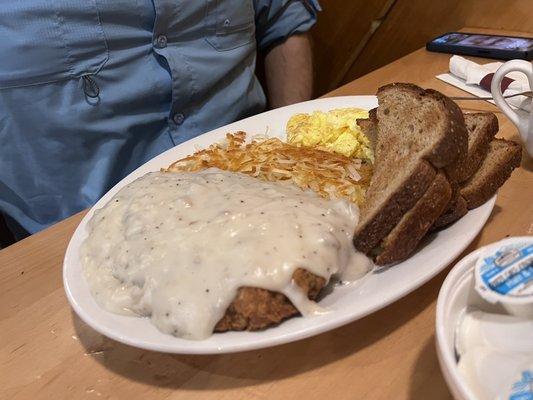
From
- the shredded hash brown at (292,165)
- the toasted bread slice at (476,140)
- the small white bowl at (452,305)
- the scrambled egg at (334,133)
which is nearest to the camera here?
the small white bowl at (452,305)

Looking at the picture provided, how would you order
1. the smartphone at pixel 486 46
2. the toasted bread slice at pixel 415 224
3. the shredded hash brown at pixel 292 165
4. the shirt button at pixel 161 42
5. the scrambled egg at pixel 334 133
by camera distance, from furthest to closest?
the smartphone at pixel 486 46
the shirt button at pixel 161 42
the scrambled egg at pixel 334 133
the shredded hash brown at pixel 292 165
the toasted bread slice at pixel 415 224

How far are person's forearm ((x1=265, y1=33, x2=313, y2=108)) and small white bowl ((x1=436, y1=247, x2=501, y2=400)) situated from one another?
158 cm

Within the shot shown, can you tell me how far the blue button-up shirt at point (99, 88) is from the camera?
1407 millimetres

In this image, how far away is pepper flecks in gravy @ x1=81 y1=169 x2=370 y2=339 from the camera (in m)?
0.79

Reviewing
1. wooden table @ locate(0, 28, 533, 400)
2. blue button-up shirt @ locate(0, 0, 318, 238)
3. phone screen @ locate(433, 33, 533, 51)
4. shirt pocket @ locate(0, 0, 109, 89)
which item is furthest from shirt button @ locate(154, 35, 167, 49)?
phone screen @ locate(433, 33, 533, 51)

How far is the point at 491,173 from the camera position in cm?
96

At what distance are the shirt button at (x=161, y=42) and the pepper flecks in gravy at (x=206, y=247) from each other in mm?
665

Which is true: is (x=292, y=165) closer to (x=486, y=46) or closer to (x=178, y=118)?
(x=178, y=118)

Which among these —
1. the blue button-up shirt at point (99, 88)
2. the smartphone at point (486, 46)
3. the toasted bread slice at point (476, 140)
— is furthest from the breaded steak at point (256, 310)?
Answer: the smartphone at point (486, 46)

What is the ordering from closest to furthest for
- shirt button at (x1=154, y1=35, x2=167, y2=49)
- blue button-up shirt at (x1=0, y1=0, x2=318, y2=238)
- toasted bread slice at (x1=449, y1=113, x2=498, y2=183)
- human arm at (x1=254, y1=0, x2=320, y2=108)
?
toasted bread slice at (x1=449, y1=113, x2=498, y2=183), blue button-up shirt at (x1=0, y1=0, x2=318, y2=238), shirt button at (x1=154, y1=35, x2=167, y2=49), human arm at (x1=254, y1=0, x2=320, y2=108)

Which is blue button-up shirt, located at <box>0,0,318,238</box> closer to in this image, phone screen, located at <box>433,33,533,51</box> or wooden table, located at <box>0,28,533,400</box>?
wooden table, located at <box>0,28,533,400</box>

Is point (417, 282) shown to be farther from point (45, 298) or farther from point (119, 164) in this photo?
point (119, 164)

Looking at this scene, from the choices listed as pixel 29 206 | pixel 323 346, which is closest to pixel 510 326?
pixel 323 346

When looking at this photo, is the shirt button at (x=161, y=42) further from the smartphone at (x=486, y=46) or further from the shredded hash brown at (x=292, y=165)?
the smartphone at (x=486, y=46)
